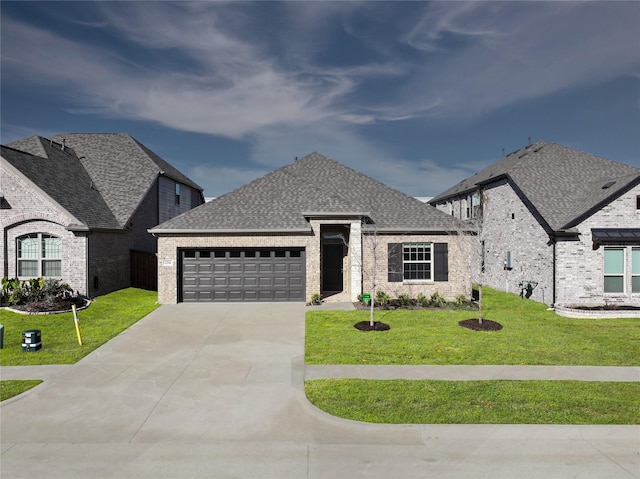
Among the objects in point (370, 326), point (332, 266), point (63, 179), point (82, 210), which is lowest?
point (370, 326)

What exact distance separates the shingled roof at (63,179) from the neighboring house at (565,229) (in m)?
18.9

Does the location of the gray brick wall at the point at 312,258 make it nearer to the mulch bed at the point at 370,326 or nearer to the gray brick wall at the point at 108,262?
the gray brick wall at the point at 108,262

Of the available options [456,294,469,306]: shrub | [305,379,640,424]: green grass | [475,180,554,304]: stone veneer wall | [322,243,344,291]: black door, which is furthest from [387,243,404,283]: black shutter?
[305,379,640,424]: green grass

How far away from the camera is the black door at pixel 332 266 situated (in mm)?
20953

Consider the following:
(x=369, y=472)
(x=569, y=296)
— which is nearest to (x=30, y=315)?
(x=369, y=472)

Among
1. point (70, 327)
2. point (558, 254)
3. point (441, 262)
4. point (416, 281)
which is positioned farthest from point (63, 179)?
point (558, 254)

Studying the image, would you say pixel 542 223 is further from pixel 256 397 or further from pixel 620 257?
pixel 256 397

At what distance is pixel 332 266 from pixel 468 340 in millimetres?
10148

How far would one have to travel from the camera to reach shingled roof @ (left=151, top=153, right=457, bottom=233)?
18406mm

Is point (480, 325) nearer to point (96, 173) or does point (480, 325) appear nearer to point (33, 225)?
point (33, 225)

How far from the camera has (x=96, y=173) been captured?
80.4ft

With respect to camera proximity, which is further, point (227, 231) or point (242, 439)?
point (227, 231)

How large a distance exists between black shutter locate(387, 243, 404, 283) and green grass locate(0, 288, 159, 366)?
10.9 metres

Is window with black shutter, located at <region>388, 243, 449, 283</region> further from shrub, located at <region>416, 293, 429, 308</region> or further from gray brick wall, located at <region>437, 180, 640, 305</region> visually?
gray brick wall, located at <region>437, 180, 640, 305</region>
